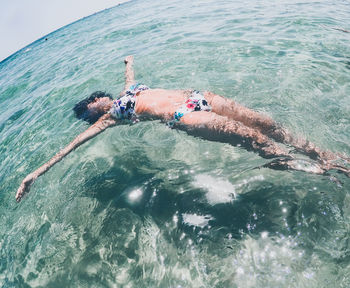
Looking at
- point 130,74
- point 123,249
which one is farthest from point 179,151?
point 130,74

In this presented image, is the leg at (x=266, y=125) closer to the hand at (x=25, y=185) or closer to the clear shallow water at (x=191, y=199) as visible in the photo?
the clear shallow water at (x=191, y=199)

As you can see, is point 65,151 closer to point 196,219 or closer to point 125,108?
point 125,108

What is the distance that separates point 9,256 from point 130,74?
4.38 m

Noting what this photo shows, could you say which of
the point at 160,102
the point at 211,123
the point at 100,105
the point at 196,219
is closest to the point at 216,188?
the point at 196,219

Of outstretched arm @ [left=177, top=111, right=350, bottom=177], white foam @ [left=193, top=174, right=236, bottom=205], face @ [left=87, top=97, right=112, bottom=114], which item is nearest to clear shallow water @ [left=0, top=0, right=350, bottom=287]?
white foam @ [left=193, top=174, right=236, bottom=205]

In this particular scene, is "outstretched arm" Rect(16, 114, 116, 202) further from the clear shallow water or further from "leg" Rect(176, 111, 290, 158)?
"leg" Rect(176, 111, 290, 158)

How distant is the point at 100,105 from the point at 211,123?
2.85 metres

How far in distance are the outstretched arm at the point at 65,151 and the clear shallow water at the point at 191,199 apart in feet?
1.38

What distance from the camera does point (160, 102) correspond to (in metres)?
3.90

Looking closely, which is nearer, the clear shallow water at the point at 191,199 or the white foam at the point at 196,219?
the clear shallow water at the point at 191,199

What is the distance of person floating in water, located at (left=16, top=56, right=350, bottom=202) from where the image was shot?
9.36 feet

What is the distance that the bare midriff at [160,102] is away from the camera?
3.79 metres

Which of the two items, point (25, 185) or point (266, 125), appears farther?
point (25, 185)

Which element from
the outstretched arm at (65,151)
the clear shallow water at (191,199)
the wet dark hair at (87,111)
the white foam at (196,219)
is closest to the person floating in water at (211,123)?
the outstretched arm at (65,151)
